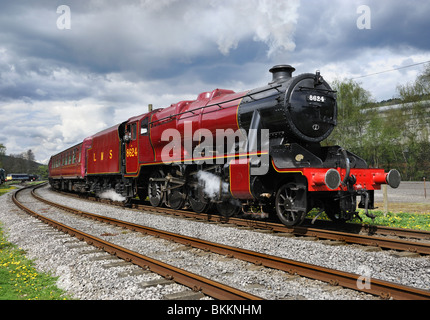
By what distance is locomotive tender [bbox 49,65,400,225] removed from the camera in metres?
7.43

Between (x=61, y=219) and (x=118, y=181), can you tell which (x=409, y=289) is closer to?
(x=61, y=219)

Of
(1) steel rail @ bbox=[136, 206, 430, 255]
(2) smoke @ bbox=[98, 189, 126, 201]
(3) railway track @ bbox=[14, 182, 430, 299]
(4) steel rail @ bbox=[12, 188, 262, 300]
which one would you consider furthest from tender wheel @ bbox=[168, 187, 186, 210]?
(4) steel rail @ bbox=[12, 188, 262, 300]

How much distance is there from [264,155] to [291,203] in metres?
1.18

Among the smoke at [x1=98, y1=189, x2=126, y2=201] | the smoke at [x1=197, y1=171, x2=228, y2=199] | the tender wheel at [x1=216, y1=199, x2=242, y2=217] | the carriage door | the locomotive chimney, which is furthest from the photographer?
the smoke at [x1=98, y1=189, x2=126, y2=201]

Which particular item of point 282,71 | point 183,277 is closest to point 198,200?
point 282,71

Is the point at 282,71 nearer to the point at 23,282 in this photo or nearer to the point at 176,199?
the point at 176,199

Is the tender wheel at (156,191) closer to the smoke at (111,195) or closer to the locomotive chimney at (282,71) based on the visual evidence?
the smoke at (111,195)

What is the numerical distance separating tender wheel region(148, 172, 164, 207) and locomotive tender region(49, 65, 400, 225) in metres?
0.23

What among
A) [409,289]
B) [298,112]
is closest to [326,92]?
[298,112]

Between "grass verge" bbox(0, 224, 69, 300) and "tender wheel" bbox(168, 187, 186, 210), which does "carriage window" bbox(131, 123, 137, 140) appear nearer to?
"tender wheel" bbox(168, 187, 186, 210)

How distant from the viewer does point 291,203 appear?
24.2ft

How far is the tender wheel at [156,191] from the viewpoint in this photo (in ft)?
41.9

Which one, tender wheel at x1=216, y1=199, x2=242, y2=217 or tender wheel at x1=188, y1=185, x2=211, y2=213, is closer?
tender wheel at x1=216, y1=199, x2=242, y2=217

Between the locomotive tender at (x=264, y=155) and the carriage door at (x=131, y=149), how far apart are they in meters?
1.12
